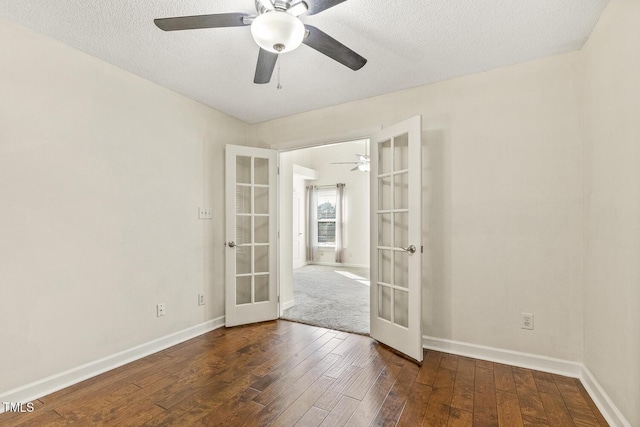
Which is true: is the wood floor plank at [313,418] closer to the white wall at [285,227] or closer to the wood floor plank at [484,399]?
the wood floor plank at [484,399]

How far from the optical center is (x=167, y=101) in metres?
2.92

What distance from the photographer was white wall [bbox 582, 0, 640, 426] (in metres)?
1.52

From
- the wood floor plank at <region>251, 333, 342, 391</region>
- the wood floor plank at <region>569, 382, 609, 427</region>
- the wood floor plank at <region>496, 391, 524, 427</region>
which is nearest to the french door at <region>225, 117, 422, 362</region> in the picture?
the wood floor plank at <region>251, 333, 342, 391</region>

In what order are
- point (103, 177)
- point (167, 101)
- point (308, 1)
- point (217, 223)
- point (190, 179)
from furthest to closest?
point (217, 223) < point (190, 179) < point (167, 101) < point (103, 177) < point (308, 1)

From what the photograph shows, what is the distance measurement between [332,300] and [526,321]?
259 centimetres

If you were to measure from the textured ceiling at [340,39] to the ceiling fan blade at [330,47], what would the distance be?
283mm

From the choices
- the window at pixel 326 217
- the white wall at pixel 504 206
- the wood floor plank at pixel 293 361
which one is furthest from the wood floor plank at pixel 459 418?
the window at pixel 326 217

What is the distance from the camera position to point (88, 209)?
2.31 metres

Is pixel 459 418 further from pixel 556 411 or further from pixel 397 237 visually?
pixel 397 237

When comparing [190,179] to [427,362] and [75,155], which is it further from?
[427,362]

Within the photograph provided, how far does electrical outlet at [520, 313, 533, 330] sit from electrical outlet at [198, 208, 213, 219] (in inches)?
123

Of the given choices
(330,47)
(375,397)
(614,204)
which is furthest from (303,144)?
(614,204)

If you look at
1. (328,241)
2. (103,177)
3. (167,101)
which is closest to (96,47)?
(167,101)

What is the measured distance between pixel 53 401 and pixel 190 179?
79.6 inches
